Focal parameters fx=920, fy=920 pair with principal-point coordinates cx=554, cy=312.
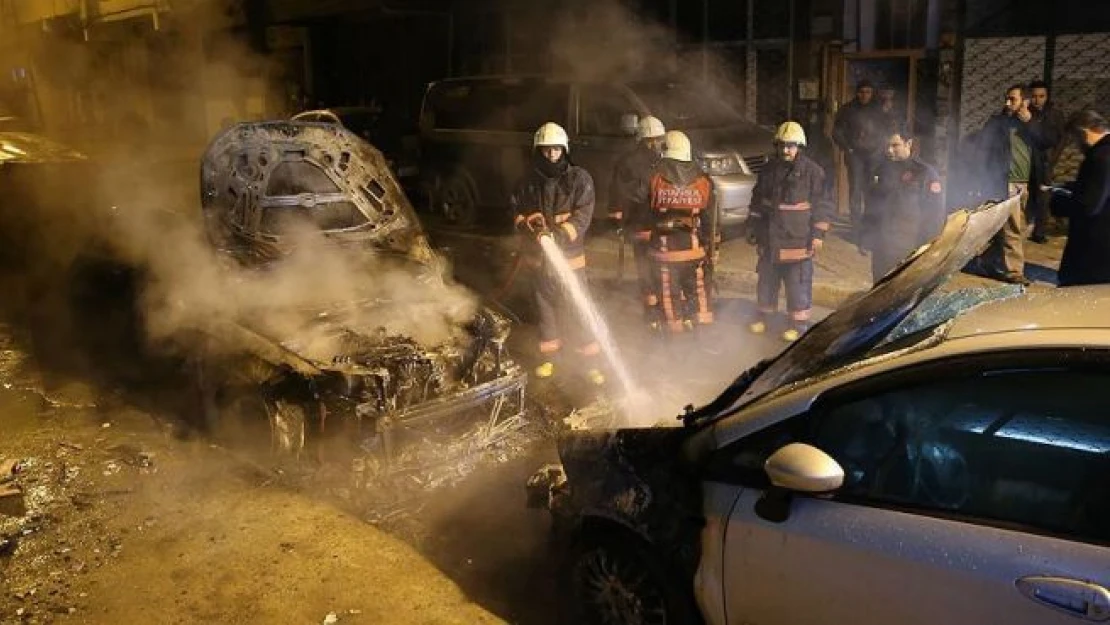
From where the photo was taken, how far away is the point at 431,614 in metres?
4.21

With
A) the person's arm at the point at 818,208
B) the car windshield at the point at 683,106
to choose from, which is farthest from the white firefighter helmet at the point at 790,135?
the car windshield at the point at 683,106

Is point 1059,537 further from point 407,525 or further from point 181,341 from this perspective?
point 181,341

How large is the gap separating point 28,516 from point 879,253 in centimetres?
660

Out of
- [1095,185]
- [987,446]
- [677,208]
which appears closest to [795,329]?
[677,208]

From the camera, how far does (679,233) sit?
24.9 feet

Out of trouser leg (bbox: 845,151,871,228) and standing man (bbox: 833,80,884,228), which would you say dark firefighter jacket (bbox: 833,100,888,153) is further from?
trouser leg (bbox: 845,151,871,228)

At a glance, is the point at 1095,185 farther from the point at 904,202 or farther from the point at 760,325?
the point at 760,325

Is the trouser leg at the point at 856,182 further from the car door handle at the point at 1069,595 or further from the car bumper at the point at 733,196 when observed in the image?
the car door handle at the point at 1069,595

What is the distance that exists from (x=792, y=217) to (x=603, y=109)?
15.2ft

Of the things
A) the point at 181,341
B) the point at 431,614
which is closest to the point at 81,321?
the point at 181,341

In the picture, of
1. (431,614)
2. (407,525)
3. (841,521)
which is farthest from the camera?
(407,525)

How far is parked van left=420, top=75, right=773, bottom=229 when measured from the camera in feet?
36.7

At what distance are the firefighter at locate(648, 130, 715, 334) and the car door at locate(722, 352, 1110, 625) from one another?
4.66 m

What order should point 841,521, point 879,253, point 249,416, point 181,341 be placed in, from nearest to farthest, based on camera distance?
1. point 841,521
2. point 249,416
3. point 181,341
4. point 879,253
